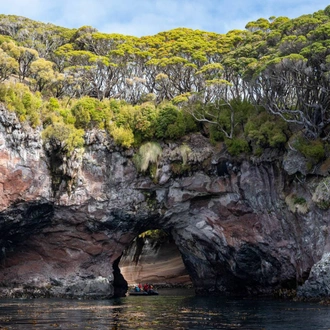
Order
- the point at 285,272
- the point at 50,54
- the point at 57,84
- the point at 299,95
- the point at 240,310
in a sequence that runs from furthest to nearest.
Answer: the point at 50,54 → the point at 57,84 → the point at 285,272 → the point at 299,95 → the point at 240,310

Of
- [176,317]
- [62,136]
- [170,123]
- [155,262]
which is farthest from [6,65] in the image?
[155,262]

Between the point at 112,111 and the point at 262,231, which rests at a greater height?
the point at 112,111

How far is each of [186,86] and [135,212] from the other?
1445 centimetres

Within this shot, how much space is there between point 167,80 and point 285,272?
21877 millimetres

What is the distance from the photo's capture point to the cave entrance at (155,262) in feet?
210

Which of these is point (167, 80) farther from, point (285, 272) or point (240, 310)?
point (240, 310)

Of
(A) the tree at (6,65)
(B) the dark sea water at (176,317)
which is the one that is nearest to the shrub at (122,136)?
(A) the tree at (6,65)

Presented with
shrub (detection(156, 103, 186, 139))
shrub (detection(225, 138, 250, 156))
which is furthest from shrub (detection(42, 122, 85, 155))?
shrub (detection(225, 138, 250, 156))

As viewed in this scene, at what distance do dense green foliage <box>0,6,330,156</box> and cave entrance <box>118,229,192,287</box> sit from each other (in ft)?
68.8

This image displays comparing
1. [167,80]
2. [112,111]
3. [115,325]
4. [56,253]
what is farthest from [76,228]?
[115,325]

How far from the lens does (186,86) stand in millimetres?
49938

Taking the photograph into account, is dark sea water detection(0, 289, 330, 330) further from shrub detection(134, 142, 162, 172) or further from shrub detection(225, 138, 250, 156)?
shrub detection(134, 142, 162, 172)

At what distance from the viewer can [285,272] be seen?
40000 mm

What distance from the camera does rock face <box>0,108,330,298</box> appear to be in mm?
39438
